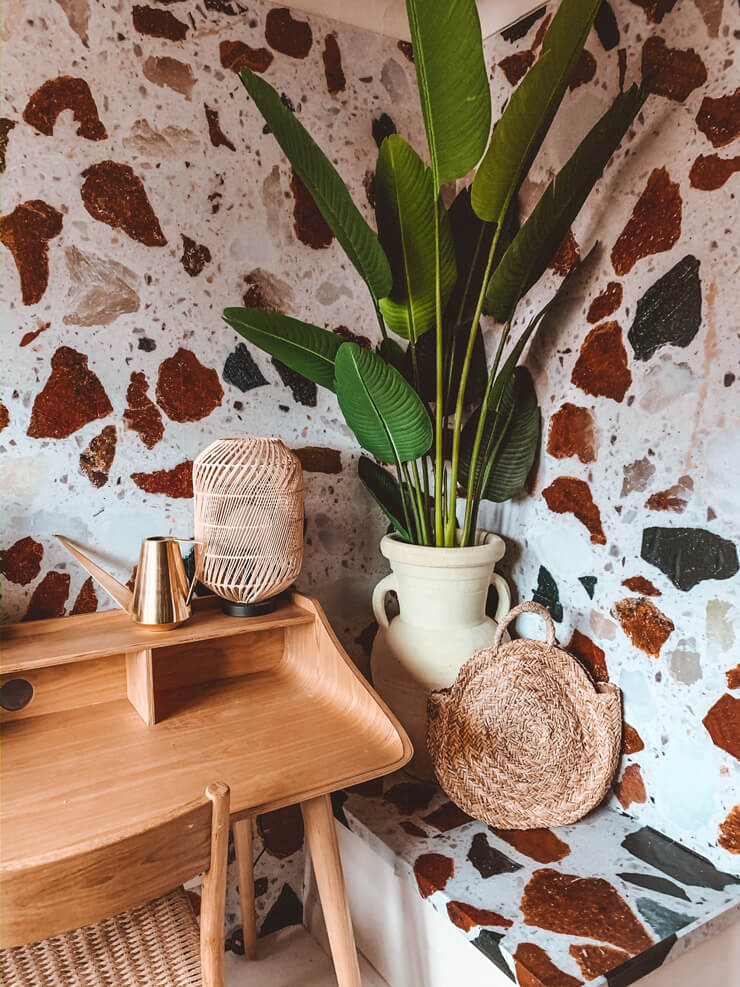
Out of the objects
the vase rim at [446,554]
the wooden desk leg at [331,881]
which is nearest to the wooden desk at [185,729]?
the wooden desk leg at [331,881]

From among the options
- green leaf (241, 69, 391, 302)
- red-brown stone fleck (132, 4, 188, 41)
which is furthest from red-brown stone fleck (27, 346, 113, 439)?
red-brown stone fleck (132, 4, 188, 41)

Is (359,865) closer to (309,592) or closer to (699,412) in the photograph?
(309,592)

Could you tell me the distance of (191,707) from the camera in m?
1.43

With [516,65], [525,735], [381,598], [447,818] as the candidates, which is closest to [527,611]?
[525,735]

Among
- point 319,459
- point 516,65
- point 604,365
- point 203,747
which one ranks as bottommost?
point 203,747

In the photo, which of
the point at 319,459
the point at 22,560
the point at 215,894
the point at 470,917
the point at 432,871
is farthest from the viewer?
the point at 319,459

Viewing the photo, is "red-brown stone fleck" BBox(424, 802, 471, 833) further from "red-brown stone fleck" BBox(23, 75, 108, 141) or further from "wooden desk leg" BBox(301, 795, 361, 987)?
"red-brown stone fleck" BBox(23, 75, 108, 141)

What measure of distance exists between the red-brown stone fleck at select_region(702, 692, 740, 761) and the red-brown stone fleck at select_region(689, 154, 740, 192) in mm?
945

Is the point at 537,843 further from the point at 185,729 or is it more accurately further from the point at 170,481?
the point at 170,481

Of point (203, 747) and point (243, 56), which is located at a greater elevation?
point (243, 56)

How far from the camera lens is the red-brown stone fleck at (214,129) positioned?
1.53 m

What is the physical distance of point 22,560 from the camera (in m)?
1.41

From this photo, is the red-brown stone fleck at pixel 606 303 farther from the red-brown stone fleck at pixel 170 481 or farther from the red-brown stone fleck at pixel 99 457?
the red-brown stone fleck at pixel 99 457

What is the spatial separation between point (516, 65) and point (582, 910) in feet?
6.10
